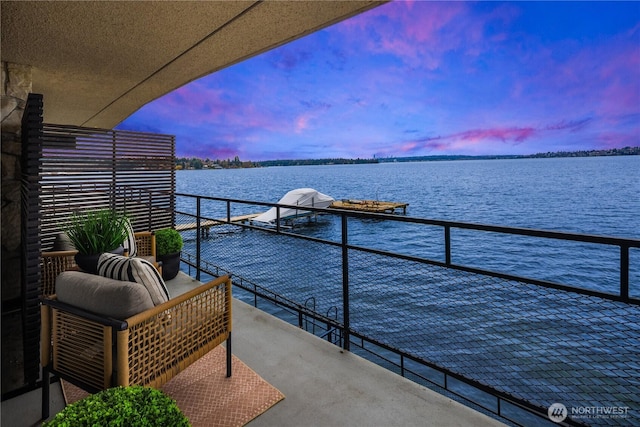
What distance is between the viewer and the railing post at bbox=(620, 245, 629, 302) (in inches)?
57.3

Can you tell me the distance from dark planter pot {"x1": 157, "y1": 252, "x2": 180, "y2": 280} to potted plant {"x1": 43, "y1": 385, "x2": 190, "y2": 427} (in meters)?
3.15

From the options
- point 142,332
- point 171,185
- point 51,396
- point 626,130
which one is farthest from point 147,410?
point 626,130

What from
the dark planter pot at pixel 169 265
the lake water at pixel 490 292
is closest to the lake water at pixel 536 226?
the lake water at pixel 490 292

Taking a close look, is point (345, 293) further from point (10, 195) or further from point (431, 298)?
point (431, 298)

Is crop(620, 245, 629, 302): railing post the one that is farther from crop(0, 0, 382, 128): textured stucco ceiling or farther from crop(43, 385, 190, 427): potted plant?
crop(43, 385, 190, 427): potted plant

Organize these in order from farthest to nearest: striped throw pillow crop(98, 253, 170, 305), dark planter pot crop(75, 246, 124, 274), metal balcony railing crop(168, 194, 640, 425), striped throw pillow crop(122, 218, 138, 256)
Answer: striped throw pillow crop(122, 218, 138, 256)
dark planter pot crop(75, 246, 124, 274)
metal balcony railing crop(168, 194, 640, 425)
striped throw pillow crop(98, 253, 170, 305)

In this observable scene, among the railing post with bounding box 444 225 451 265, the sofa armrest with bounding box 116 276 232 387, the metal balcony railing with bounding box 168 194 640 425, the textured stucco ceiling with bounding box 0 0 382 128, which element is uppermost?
the textured stucco ceiling with bounding box 0 0 382 128

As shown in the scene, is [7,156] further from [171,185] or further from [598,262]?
[598,262]

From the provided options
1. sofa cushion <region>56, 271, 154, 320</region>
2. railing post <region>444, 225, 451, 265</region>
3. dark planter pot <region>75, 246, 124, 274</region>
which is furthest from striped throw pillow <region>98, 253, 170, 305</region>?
railing post <region>444, 225, 451, 265</region>

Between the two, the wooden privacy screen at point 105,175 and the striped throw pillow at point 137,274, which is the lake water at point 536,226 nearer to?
the wooden privacy screen at point 105,175

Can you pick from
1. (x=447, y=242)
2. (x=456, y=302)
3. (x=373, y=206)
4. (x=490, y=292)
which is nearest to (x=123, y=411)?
(x=447, y=242)

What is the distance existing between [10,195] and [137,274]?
4.39 feet

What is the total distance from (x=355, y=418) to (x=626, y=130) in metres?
48.8

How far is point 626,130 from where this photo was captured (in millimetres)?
37531
